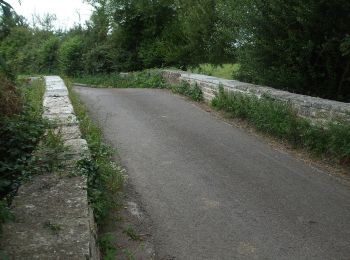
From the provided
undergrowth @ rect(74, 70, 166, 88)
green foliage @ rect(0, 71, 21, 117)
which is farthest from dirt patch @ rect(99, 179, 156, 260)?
undergrowth @ rect(74, 70, 166, 88)

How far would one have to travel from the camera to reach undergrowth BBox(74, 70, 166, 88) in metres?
15.6

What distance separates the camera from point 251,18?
29.4 feet

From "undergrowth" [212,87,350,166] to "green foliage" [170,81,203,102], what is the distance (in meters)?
1.99

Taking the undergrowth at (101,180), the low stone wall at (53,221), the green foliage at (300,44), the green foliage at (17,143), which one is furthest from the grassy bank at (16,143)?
the green foliage at (300,44)

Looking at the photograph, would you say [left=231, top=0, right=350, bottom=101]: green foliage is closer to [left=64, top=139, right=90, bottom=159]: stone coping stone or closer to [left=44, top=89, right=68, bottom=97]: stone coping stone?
[left=44, top=89, right=68, bottom=97]: stone coping stone

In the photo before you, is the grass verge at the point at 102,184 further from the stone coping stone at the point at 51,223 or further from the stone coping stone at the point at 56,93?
the stone coping stone at the point at 56,93

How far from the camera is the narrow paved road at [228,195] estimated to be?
4.20m

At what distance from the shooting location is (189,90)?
12.4 m

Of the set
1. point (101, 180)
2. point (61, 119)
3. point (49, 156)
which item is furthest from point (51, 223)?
point (61, 119)

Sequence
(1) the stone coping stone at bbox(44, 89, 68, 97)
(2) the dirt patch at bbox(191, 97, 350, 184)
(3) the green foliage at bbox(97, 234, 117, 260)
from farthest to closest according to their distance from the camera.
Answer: (1) the stone coping stone at bbox(44, 89, 68, 97), (2) the dirt patch at bbox(191, 97, 350, 184), (3) the green foliage at bbox(97, 234, 117, 260)

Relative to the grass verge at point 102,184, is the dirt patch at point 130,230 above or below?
below

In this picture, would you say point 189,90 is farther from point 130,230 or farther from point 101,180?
point 130,230

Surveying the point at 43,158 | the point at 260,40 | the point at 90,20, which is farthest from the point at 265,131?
the point at 90,20

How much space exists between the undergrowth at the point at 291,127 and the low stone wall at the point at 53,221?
3.82 m
